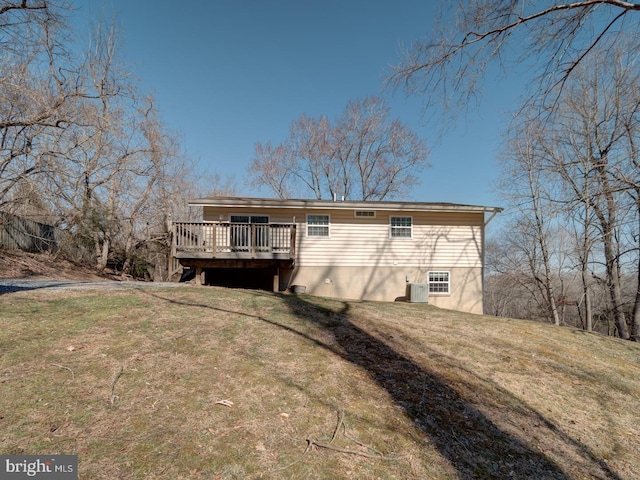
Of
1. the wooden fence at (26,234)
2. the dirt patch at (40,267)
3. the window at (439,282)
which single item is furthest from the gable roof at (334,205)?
the wooden fence at (26,234)

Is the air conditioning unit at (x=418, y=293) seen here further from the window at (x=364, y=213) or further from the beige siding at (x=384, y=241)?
the window at (x=364, y=213)

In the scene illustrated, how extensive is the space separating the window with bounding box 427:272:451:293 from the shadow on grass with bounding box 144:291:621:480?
8.00 m

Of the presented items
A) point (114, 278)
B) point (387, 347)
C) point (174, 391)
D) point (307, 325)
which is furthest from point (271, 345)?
point (114, 278)

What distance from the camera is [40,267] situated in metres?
11.8

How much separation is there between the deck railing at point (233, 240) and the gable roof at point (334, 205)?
38.9 inches

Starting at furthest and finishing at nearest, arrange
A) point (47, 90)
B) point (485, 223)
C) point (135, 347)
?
point (485, 223), point (47, 90), point (135, 347)

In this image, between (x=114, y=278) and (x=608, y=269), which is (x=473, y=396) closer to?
(x=608, y=269)

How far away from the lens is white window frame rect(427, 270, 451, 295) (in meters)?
12.5

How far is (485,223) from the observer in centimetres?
1279

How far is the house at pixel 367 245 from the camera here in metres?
11.4

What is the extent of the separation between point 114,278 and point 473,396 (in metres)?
16.3

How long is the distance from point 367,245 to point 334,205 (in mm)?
2160

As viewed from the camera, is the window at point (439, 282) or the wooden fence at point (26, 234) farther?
the window at point (439, 282)

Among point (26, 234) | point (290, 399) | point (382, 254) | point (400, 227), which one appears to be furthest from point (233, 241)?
point (26, 234)
